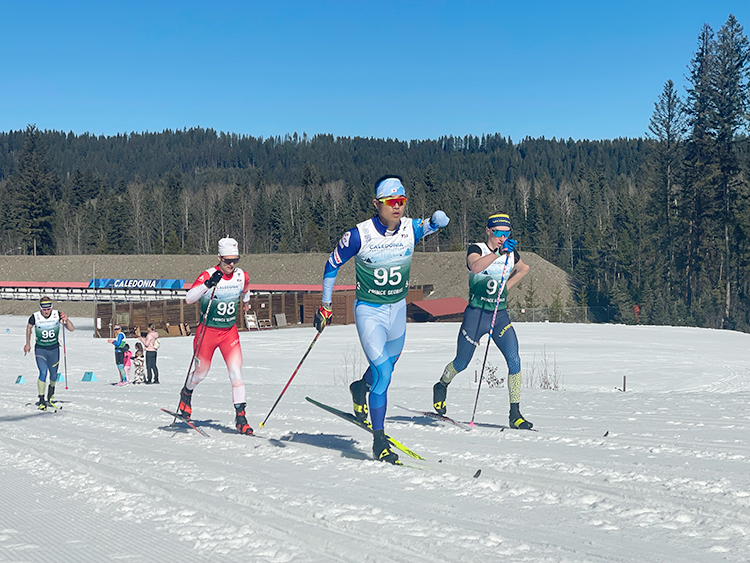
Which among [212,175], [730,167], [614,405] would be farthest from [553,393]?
[212,175]

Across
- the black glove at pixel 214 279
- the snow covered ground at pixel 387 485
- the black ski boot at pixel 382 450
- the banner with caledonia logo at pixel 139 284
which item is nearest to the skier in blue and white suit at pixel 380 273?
the black ski boot at pixel 382 450

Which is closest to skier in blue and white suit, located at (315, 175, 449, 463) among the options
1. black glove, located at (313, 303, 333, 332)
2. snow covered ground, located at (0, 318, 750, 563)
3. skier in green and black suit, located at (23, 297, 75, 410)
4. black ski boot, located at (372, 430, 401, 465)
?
black glove, located at (313, 303, 333, 332)

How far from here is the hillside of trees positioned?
5728cm

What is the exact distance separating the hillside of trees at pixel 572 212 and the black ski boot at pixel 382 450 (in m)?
47.3

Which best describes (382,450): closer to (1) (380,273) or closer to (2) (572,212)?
(1) (380,273)

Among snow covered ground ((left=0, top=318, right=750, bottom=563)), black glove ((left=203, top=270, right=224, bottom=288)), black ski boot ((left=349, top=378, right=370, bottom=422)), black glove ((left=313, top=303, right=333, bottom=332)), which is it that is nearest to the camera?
snow covered ground ((left=0, top=318, right=750, bottom=563))

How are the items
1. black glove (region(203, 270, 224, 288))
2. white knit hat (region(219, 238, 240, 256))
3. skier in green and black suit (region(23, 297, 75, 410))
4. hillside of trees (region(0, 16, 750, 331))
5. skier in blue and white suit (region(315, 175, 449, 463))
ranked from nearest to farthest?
skier in blue and white suit (region(315, 175, 449, 463)) < black glove (region(203, 270, 224, 288)) < white knit hat (region(219, 238, 240, 256)) < skier in green and black suit (region(23, 297, 75, 410)) < hillside of trees (region(0, 16, 750, 331))

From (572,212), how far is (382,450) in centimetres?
11716

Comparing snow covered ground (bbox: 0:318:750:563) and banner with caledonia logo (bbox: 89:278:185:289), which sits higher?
banner with caledonia logo (bbox: 89:278:185:289)

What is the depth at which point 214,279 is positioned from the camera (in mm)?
8953

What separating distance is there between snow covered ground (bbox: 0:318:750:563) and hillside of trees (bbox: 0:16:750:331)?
44.9m

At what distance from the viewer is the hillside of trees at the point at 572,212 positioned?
188 ft

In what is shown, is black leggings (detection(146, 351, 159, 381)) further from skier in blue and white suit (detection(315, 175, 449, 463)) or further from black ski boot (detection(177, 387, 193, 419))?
skier in blue and white suit (detection(315, 175, 449, 463))

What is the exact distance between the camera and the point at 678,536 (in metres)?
4.30
